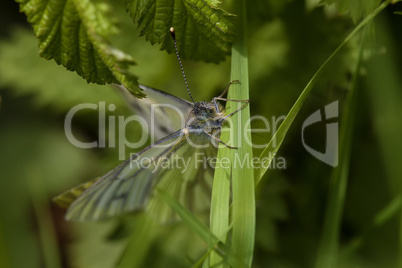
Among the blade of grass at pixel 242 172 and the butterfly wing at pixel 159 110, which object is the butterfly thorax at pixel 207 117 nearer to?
the butterfly wing at pixel 159 110

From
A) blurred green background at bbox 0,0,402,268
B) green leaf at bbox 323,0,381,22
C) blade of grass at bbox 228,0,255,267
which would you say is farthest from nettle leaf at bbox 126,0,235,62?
blurred green background at bbox 0,0,402,268

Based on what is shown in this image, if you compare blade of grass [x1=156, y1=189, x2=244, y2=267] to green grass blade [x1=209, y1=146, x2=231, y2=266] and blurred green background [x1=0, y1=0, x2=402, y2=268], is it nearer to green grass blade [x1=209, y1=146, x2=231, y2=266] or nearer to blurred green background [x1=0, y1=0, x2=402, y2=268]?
green grass blade [x1=209, y1=146, x2=231, y2=266]

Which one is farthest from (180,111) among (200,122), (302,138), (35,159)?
(35,159)

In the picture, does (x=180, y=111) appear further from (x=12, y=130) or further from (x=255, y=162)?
(x=12, y=130)

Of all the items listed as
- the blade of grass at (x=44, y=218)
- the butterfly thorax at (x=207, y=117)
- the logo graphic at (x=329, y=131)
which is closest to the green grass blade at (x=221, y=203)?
the butterfly thorax at (x=207, y=117)

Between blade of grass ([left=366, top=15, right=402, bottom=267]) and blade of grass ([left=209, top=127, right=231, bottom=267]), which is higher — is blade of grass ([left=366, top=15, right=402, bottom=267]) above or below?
above

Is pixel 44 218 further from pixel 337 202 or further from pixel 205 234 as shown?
pixel 337 202
